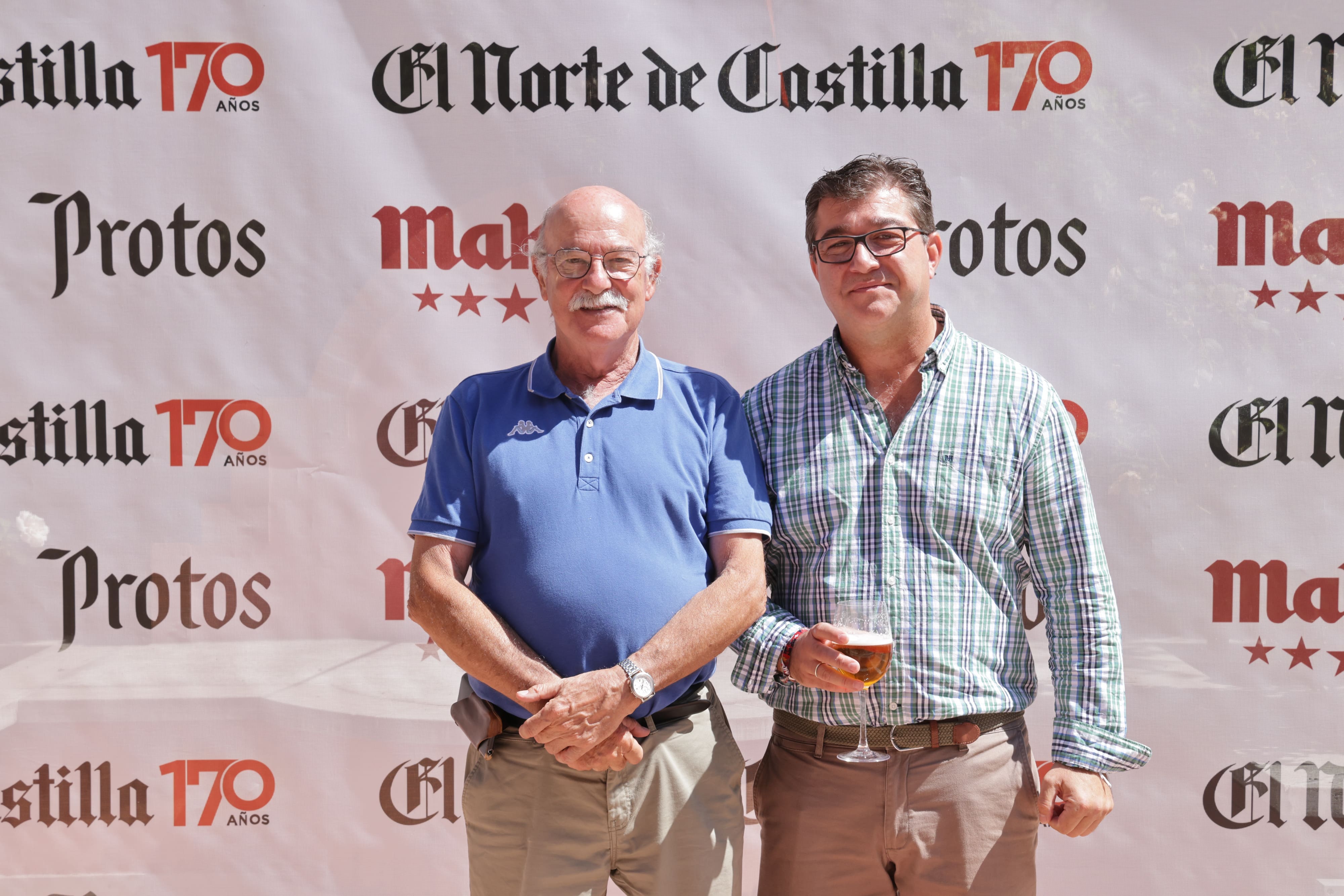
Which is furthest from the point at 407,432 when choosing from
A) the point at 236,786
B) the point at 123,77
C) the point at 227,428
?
the point at 123,77

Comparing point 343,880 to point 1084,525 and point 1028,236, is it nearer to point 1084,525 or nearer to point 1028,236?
point 1084,525

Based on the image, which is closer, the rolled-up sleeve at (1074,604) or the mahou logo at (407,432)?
the rolled-up sleeve at (1074,604)

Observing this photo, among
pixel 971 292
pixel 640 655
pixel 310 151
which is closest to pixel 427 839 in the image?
pixel 640 655

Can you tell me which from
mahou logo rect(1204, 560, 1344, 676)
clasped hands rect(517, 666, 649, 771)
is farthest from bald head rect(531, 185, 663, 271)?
mahou logo rect(1204, 560, 1344, 676)

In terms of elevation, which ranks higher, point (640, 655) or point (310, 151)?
point (310, 151)

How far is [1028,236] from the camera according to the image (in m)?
2.62

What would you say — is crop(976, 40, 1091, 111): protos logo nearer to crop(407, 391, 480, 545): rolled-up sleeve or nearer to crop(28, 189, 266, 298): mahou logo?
crop(407, 391, 480, 545): rolled-up sleeve

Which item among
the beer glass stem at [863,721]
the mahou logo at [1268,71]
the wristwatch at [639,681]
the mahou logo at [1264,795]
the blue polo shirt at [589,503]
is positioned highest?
the mahou logo at [1268,71]

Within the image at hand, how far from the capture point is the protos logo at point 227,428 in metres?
2.67

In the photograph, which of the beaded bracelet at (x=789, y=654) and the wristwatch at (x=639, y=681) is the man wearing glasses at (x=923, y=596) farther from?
the wristwatch at (x=639, y=681)

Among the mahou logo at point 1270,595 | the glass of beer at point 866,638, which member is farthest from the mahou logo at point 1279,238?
the glass of beer at point 866,638

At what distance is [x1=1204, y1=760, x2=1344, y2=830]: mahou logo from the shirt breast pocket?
1.42 metres

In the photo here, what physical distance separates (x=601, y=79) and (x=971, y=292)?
1.12 meters

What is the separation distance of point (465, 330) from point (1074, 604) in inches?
65.3
